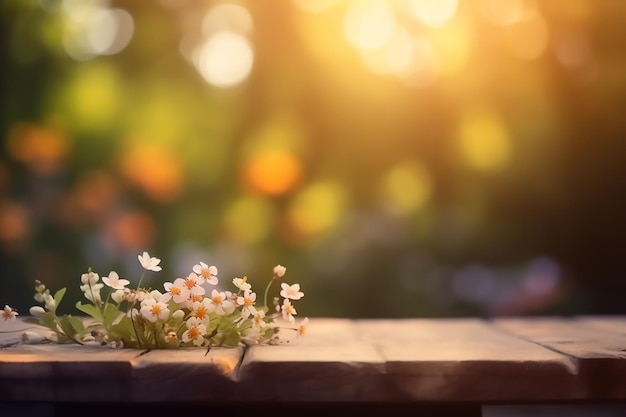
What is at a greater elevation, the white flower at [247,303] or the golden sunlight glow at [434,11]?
the golden sunlight glow at [434,11]

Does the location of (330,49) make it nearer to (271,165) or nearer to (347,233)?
(271,165)

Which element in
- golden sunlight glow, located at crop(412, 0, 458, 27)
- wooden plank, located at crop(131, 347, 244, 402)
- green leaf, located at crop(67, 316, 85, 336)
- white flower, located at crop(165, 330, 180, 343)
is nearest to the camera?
wooden plank, located at crop(131, 347, 244, 402)

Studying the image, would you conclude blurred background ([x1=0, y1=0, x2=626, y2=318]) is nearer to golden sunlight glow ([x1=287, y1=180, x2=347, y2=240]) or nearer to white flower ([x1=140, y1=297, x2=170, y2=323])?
golden sunlight glow ([x1=287, y1=180, x2=347, y2=240])

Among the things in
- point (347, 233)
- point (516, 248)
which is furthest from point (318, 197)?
point (516, 248)

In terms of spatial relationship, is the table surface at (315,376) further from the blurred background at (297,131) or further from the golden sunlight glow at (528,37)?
the golden sunlight glow at (528,37)

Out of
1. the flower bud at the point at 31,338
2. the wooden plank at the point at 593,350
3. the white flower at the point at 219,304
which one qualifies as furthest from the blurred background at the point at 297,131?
the white flower at the point at 219,304

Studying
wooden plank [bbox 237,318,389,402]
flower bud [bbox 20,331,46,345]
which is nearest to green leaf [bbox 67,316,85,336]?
flower bud [bbox 20,331,46,345]

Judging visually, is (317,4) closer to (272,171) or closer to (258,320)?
(272,171)
